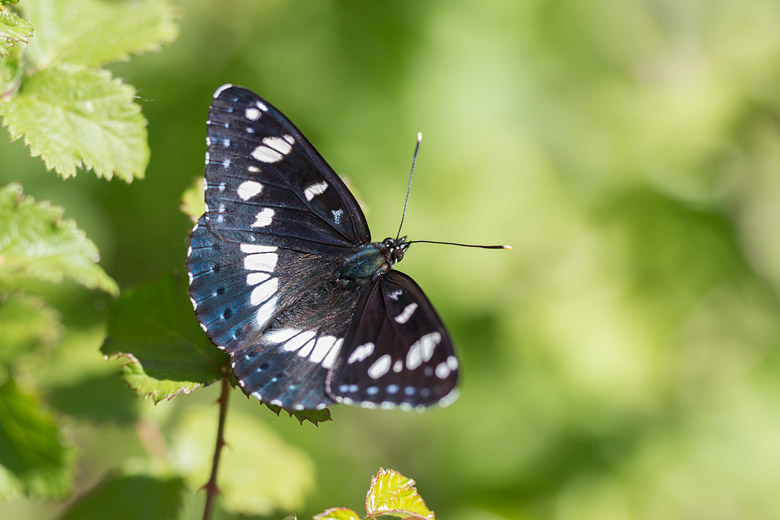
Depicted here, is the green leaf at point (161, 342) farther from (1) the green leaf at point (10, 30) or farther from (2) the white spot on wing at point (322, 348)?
(1) the green leaf at point (10, 30)

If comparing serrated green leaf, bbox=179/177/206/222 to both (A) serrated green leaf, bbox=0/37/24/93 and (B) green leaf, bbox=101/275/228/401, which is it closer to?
(B) green leaf, bbox=101/275/228/401

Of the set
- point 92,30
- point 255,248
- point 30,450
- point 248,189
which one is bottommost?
point 30,450

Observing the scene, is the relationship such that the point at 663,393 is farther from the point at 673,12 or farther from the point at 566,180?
the point at 673,12

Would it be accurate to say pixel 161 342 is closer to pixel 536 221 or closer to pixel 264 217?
pixel 264 217

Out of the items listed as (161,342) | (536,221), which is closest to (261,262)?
(161,342)

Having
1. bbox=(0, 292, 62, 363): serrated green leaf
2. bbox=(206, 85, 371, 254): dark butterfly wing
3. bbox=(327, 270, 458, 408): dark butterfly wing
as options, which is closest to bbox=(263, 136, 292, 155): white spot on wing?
bbox=(206, 85, 371, 254): dark butterfly wing

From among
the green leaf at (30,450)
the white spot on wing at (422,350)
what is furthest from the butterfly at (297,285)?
the green leaf at (30,450)

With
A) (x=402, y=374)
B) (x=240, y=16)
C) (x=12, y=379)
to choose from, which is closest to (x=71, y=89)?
(x=12, y=379)
